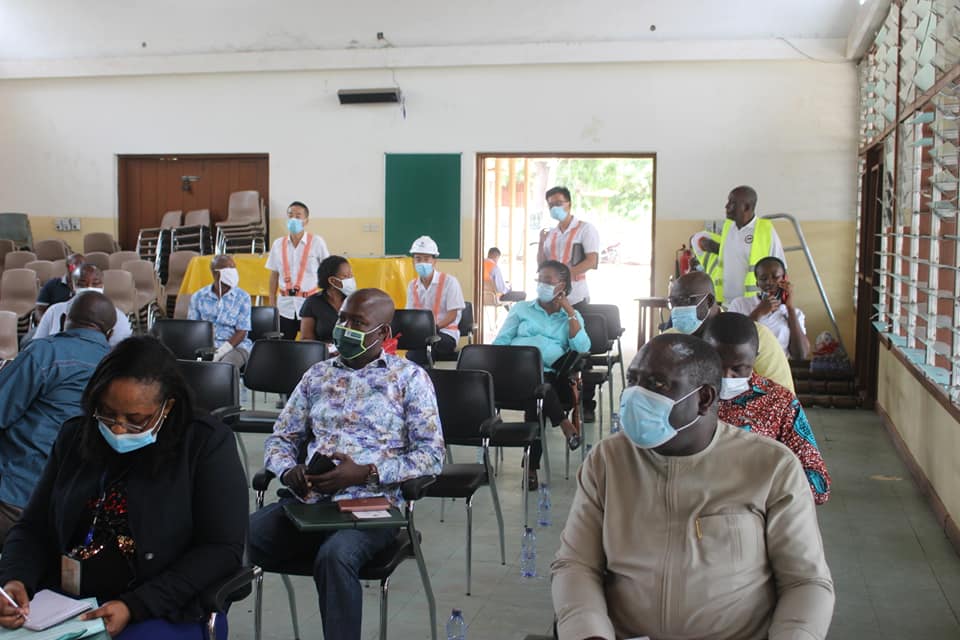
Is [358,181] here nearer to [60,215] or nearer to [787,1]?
[60,215]

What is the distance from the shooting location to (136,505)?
2.55 metres

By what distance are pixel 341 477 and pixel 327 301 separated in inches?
146

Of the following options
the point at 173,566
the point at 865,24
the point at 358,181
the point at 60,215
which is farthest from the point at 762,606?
the point at 60,215

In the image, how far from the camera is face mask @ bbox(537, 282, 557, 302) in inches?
256

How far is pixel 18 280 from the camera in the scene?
10.7 meters

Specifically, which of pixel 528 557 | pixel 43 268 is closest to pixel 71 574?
pixel 528 557

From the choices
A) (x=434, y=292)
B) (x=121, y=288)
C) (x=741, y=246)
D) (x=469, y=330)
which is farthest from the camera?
(x=121, y=288)

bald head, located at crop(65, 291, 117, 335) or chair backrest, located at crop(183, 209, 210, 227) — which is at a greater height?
chair backrest, located at crop(183, 209, 210, 227)

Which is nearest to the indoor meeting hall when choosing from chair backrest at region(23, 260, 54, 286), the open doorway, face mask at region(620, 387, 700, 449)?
face mask at region(620, 387, 700, 449)

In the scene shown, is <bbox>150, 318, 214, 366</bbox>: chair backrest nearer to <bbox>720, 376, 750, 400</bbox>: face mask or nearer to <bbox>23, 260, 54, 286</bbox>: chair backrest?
<bbox>720, 376, 750, 400</bbox>: face mask

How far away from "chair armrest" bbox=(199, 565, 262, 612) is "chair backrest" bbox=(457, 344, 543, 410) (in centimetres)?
313

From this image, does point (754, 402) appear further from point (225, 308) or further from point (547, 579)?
point (225, 308)

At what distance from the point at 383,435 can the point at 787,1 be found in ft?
→ 30.0

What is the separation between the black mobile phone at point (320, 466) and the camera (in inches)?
140
